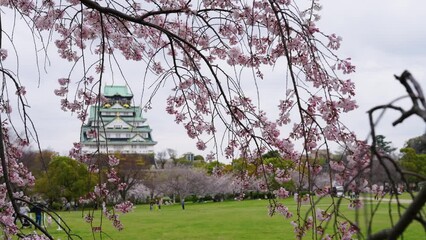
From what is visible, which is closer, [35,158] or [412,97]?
[412,97]

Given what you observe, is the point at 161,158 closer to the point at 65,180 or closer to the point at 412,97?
the point at 65,180

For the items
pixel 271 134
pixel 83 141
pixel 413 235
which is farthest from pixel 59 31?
pixel 413 235

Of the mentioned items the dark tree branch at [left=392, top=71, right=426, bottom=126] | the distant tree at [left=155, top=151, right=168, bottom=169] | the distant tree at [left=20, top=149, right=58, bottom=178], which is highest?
the distant tree at [left=155, top=151, right=168, bottom=169]

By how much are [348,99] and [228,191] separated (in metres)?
37.5

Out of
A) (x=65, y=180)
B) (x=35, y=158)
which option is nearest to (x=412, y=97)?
(x=35, y=158)

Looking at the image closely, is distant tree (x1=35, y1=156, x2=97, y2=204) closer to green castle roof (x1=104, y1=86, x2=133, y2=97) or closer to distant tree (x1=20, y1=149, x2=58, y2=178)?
distant tree (x1=20, y1=149, x2=58, y2=178)

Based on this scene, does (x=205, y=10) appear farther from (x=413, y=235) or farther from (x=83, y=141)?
(x=413, y=235)

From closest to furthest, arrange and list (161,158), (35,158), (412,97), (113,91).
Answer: (412,97) < (35,158) < (113,91) < (161,158)

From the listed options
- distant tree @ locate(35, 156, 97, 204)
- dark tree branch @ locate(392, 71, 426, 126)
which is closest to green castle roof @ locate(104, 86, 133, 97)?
dark tree branch @ locate(392, 71, 426, 126)

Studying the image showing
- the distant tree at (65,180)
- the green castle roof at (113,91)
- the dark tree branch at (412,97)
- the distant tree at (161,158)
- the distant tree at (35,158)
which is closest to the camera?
the dark tree branch at (412,97)

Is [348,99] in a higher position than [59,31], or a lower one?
lower

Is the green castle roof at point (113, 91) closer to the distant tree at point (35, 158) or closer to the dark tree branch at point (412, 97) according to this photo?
the distant tree at point (35, 158)

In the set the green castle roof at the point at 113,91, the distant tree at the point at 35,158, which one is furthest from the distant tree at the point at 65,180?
the green castle roof at the point at 113,91

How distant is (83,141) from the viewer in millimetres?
3613
